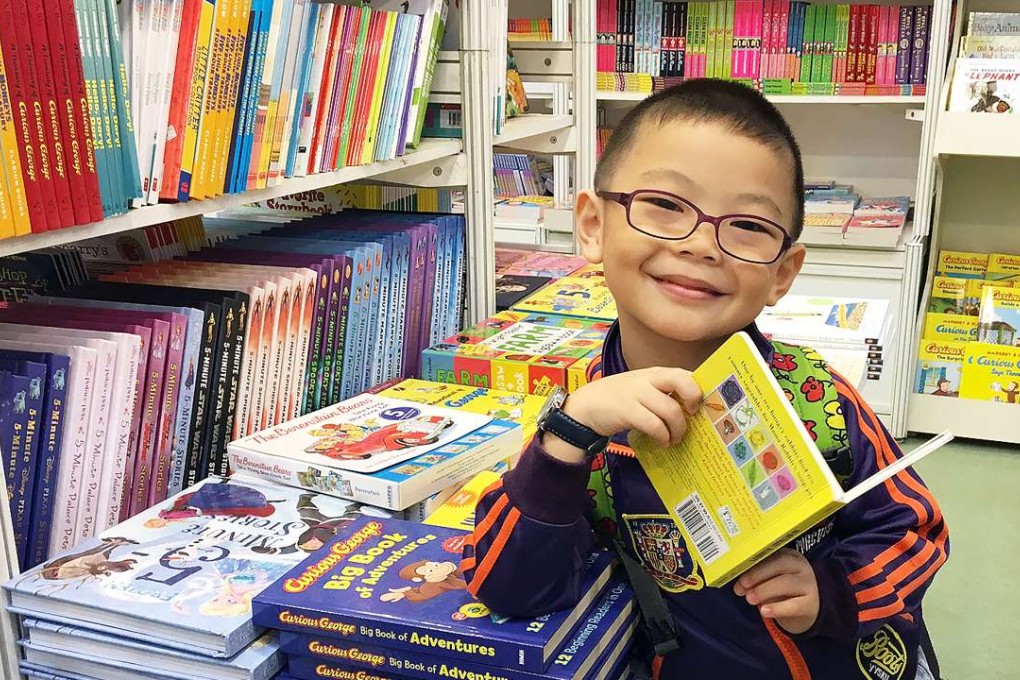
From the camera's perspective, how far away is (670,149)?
953 mm

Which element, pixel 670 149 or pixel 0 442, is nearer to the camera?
pixel 670 149

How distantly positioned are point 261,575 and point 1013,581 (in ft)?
6.99

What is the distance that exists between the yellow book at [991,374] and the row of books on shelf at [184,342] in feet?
7.04

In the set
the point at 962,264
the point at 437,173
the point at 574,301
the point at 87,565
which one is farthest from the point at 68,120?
the point at 962,264

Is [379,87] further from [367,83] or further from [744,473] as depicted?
[744,473]

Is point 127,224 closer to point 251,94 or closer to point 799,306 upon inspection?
point 251,94

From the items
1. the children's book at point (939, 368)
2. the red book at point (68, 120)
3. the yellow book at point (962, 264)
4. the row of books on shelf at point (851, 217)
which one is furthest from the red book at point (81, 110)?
the yellow book at point (962, 264)

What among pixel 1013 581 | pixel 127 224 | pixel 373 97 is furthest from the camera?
pixel 1013 581

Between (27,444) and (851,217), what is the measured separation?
2980 millimetres

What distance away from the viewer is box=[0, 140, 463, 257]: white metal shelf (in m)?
1.07

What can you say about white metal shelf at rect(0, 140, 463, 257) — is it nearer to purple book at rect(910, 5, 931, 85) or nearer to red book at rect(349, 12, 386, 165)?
red book at rect(349, 12, 386, 165)

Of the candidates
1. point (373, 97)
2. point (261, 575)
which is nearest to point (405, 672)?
point (261, 575)

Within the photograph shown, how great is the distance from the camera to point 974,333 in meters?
3.36

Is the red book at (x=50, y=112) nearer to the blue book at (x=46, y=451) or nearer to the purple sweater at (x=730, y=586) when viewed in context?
the blue book at (x=46, y=451)
